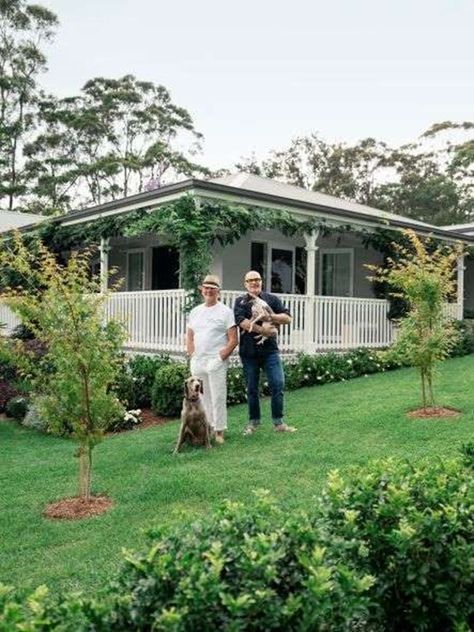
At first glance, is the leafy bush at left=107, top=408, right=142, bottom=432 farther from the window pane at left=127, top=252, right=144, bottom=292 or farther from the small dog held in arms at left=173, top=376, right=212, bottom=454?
the window pane at left=127, top=252, right=144, bottom=292

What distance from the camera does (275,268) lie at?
611 inches

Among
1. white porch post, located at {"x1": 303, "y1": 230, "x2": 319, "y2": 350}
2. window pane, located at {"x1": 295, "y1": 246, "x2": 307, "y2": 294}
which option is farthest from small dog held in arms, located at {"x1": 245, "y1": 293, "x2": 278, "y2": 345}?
window pane, located at {"x1": 295, "y1": 246, "x2": 307, "y2": 294}

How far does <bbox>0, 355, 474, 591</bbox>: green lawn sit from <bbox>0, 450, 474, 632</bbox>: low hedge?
443mm

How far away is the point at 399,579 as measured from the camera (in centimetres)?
273

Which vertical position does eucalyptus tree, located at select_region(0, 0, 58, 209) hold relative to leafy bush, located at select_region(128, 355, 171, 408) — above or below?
above

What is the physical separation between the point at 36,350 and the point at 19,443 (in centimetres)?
366

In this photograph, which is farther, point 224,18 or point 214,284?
point 224,18

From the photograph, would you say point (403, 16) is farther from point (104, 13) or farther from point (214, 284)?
point (214, 284)

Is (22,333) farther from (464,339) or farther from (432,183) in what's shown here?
(432,183)

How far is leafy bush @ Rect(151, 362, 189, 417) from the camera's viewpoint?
401 inches

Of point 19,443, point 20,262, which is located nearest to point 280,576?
point 20,262

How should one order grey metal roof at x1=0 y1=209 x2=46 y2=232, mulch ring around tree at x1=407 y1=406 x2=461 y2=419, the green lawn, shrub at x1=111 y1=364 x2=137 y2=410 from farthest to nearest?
grey metal roof at x1=0 y1=209 x2=46 y2=232, shrub at x1=111 y1=364 x2=137 y2=410, mulch ring around tree at x1=407 y1=406 x2=461 y2=419, the green lawn

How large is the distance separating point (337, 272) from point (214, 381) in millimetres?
10612

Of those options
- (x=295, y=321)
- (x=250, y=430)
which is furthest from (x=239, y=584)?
(x=295, y=321)
